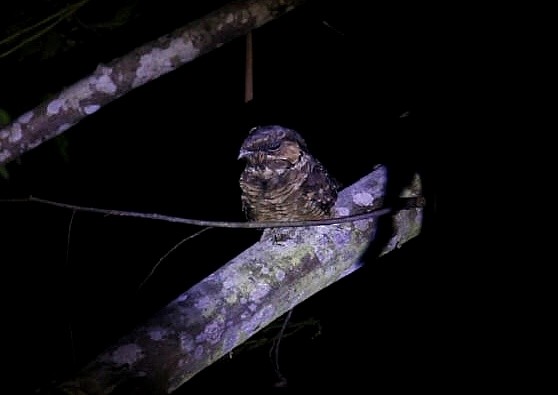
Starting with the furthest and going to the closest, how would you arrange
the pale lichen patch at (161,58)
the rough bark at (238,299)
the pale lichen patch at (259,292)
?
the pale lichen patch at (259,292)
the pale lichen patch at (161,58)
the rough bark at (238,299)

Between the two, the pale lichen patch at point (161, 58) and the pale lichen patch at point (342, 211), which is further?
the pale lichen patch at point (342, 211)

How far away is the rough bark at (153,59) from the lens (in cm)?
137

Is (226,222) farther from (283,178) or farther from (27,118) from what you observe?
(283,178)

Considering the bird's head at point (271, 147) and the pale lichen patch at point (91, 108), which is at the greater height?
the pale lichen patch at point (91, 108)

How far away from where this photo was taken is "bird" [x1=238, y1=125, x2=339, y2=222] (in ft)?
7.75

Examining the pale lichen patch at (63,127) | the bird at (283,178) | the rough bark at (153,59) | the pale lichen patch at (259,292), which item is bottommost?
the pale lichen patch at (259,292)

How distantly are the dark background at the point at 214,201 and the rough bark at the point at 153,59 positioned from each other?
97.1 inches

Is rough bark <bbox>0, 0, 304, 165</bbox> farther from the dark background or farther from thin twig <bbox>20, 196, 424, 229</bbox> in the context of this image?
the dark background

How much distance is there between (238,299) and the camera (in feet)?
5.14

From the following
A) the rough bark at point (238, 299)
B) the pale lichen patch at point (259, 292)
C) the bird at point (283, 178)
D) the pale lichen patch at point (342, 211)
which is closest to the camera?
the rough bark at point (238, 299)

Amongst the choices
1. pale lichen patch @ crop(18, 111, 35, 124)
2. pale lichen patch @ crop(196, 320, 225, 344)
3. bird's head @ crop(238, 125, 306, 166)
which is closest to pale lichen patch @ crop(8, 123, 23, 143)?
pale lichen patch @ crop(18, 111, 35, 124)

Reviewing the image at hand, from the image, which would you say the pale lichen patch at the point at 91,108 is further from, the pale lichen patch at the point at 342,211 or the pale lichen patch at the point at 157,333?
the pale lichen patch at the point at 342,211

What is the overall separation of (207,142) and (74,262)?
1569mm

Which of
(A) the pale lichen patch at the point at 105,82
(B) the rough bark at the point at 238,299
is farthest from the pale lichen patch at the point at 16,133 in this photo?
(B) the rough bark at the point at 238,299
